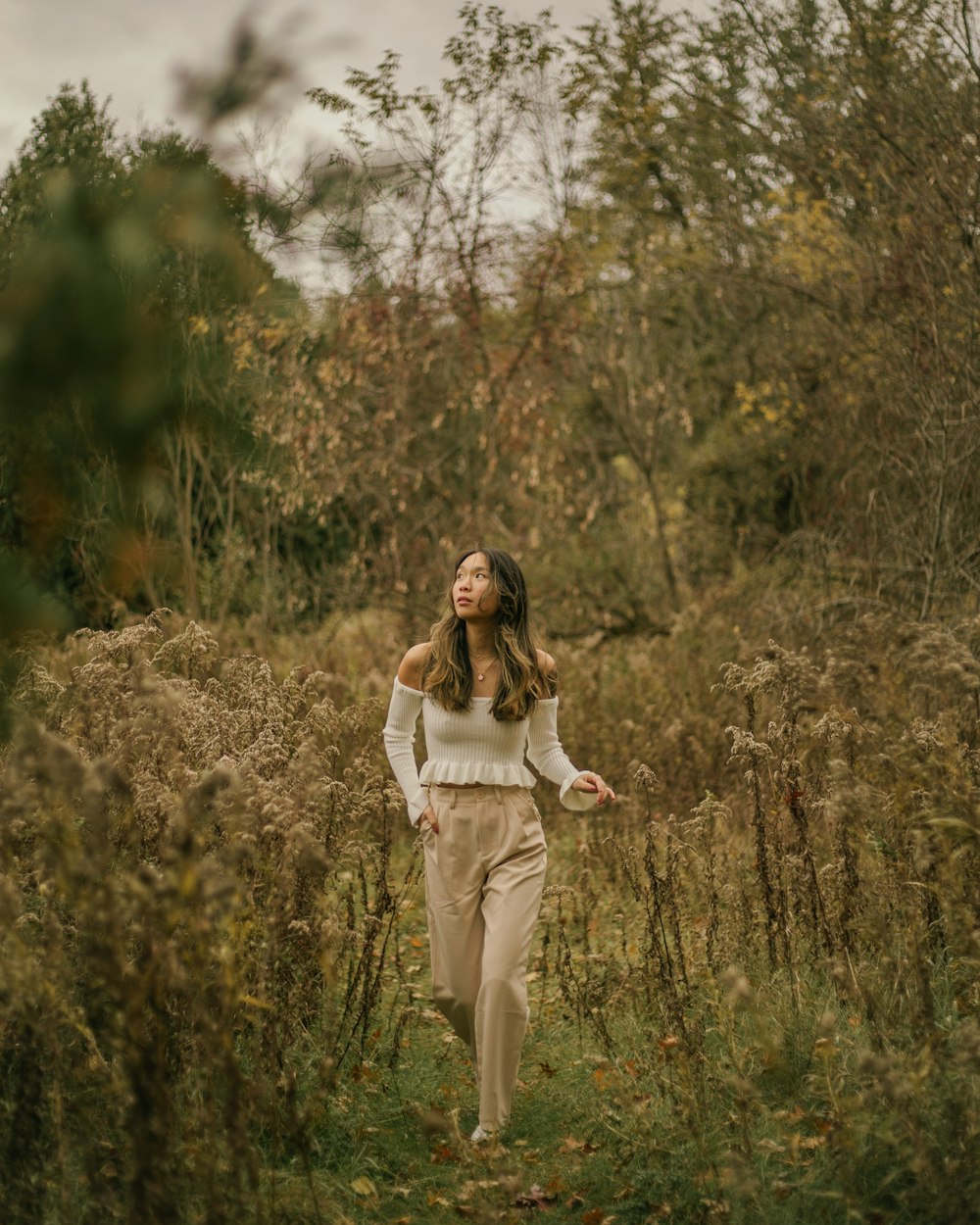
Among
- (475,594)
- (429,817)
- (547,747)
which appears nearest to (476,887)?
(429,817)

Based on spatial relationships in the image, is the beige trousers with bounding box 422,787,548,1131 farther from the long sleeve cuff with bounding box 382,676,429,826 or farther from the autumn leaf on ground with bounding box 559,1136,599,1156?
the autumn leaf on ground with bounding box 559,1136,599,1156

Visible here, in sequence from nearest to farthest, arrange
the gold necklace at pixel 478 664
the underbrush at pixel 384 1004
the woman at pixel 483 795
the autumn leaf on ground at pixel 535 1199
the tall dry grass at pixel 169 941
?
the tall dry grass at pixel 169 941 → the underbrush at pixel 384 1004 → the autumn leaf on ground at pixel 535 1199 → the woman at pixel 483 795 → the gold necklace at pixel 478 664

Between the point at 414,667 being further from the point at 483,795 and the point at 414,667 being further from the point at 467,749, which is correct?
the point at 483,795

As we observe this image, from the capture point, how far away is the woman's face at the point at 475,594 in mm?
4453

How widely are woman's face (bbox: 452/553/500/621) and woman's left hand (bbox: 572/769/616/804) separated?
66 centimetres

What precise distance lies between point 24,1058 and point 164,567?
1.53 metres

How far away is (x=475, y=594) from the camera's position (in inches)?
175

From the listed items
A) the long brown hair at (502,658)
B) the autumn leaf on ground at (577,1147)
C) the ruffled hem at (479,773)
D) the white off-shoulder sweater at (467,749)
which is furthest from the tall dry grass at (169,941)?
the autumn leaf on ground at (577,1147)

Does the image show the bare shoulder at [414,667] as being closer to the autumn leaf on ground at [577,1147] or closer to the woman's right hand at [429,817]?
the woman's right hand at [429,817]

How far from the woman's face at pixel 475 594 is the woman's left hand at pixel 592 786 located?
0.66 m

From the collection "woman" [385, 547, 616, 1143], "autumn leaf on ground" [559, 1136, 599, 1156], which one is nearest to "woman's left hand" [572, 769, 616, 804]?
"woman" [385, 547, 616, 1143]

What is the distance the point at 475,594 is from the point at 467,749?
1.79ft

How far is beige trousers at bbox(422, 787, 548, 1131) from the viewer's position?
13.6 ft

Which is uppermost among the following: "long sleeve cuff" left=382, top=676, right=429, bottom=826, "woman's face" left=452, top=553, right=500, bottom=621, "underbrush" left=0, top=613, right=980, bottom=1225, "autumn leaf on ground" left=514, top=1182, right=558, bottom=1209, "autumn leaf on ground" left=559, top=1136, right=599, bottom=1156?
"woman's face" left=452, top=553, right=500, bottom=621
